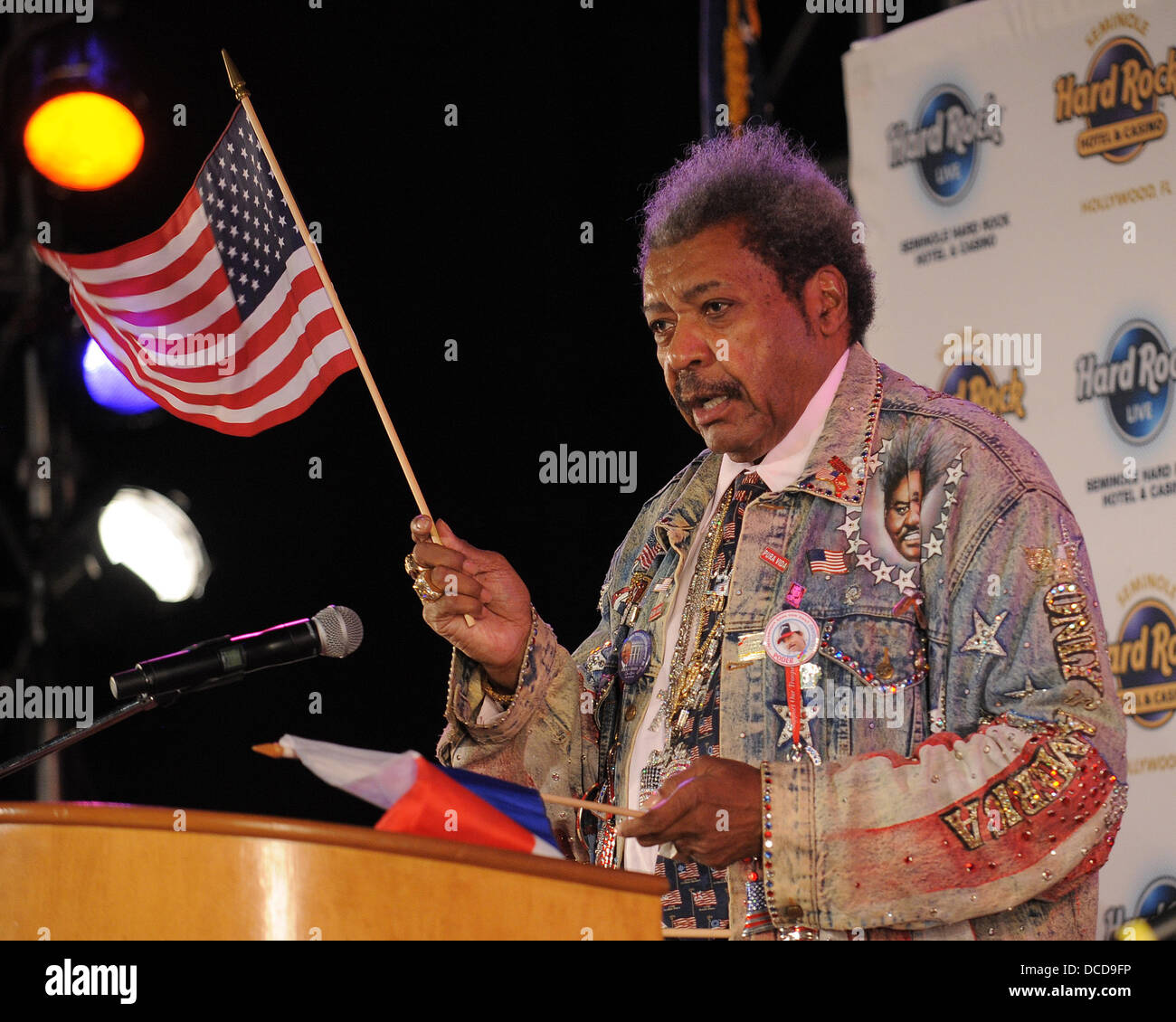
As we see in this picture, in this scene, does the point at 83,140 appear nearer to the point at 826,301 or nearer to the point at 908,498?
the point at 826,301

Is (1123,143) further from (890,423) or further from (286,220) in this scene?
(286,220)

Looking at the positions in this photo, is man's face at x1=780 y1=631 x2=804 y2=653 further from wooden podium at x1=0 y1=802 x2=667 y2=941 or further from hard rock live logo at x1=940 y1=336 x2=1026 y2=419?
hard rock live logo at x1=940 y1=336 x2=1026 y2=419

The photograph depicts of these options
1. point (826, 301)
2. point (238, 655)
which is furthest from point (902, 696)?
point (238, 655)

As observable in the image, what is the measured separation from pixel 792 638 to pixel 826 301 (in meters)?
0.78

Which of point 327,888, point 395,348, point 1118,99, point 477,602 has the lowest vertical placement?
point 327,888

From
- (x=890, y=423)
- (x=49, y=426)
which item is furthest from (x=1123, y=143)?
(x=49, y=426)

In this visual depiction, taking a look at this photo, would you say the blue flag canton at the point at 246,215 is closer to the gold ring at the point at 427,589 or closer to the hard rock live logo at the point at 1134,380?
the gold ring at the point at 427,589

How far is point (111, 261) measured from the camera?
3238 mm

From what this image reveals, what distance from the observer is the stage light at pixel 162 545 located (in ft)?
15.4

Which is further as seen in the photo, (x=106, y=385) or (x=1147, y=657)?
(x=106, y=385)

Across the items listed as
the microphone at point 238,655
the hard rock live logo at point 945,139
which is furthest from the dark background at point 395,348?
the microphone at point 238,655

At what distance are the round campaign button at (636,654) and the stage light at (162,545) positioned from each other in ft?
7.32

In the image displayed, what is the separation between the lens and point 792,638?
2.60 meters

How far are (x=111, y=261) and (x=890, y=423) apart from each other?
1741 mm
